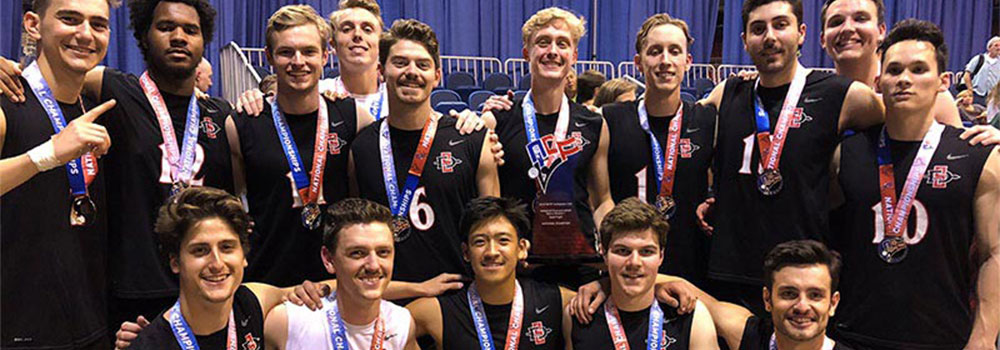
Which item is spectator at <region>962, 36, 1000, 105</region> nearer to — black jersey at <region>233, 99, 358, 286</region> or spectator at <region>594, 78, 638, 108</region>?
spectator at <region>594, 78, 638, 108</region>

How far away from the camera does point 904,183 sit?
11.4 ft

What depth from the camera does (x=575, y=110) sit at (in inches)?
157

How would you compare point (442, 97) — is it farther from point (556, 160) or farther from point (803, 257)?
point (803, 257)

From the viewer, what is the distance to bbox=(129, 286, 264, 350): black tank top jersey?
10.0 ft

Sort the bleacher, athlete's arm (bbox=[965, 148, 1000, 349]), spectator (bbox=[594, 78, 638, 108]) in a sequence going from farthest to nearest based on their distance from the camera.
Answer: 1. the bleacher
2. spectator (bbox=[594, 78, 638, 108])
3. athlete's arm (bbox=[965, 148, 1000, 349])

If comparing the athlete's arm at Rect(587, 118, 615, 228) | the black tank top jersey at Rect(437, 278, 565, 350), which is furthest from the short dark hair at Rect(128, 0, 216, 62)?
→ the athlete's arm at Rect(587, 118, 615, 228)

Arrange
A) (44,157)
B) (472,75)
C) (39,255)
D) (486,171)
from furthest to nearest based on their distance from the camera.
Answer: (472,75), (486,171), (39,255), (44,157)

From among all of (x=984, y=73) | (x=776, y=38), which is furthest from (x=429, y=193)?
(x=984, y=73)

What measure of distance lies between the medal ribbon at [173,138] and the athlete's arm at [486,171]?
1.36m

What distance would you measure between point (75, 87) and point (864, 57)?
3940 millimetres

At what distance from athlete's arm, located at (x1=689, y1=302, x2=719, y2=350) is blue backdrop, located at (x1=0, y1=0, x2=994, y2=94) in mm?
10172

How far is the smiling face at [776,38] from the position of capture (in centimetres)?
370

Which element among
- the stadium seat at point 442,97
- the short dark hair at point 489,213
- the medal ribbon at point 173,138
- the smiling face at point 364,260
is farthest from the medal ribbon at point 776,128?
the stadium seat at point 442,97

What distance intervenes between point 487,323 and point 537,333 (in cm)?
25
